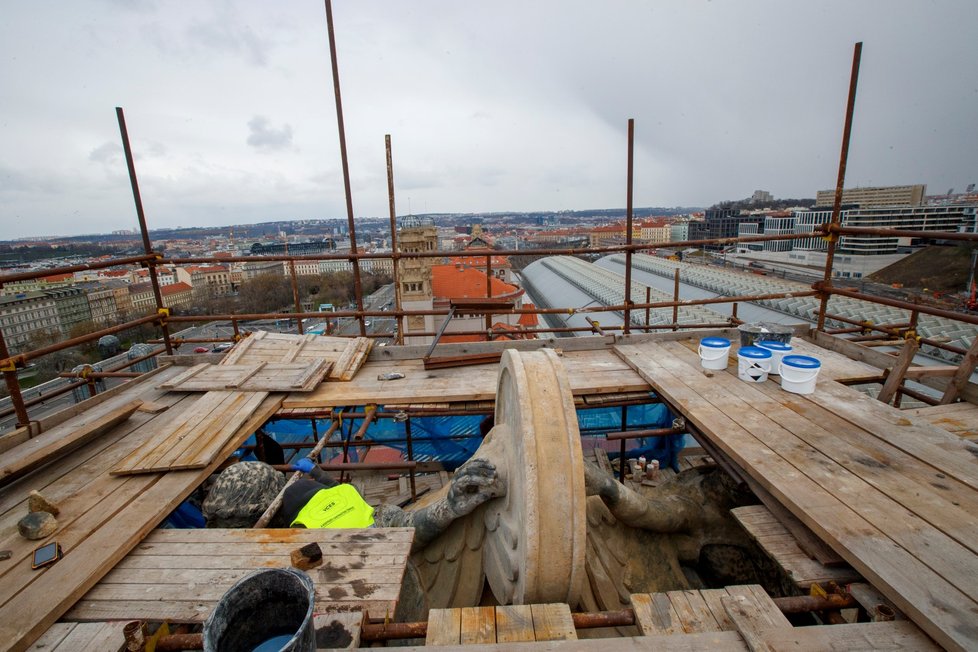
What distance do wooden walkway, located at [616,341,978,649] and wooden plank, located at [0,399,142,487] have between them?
481 centimetres

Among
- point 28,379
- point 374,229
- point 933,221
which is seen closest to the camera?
point 933,221

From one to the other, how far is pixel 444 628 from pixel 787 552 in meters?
1.85

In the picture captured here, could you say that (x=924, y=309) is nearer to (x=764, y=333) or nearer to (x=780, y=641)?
(x=764, y=333)

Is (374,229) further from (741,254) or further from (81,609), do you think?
(81,609)

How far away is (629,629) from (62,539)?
11.5ft

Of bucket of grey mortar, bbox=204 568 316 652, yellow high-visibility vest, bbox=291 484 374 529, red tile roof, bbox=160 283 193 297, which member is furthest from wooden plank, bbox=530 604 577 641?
red tile roof, bbox=160 283 193 297

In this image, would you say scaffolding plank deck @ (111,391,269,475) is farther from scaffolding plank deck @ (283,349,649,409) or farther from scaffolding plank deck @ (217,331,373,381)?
scaffolding plank deck @ (217,331,373,381)

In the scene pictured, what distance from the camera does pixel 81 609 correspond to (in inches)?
89.3

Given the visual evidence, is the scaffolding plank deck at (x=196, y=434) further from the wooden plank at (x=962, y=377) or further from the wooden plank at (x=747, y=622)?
the wooden plank at (x=962, y=377)

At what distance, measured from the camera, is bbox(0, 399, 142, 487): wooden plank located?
3.21 m

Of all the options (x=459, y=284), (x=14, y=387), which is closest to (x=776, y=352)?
(x=14, y=387)

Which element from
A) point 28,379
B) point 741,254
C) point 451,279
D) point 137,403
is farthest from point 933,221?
point 28,379

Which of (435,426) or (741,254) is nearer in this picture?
(435,426)

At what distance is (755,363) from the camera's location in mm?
4137
